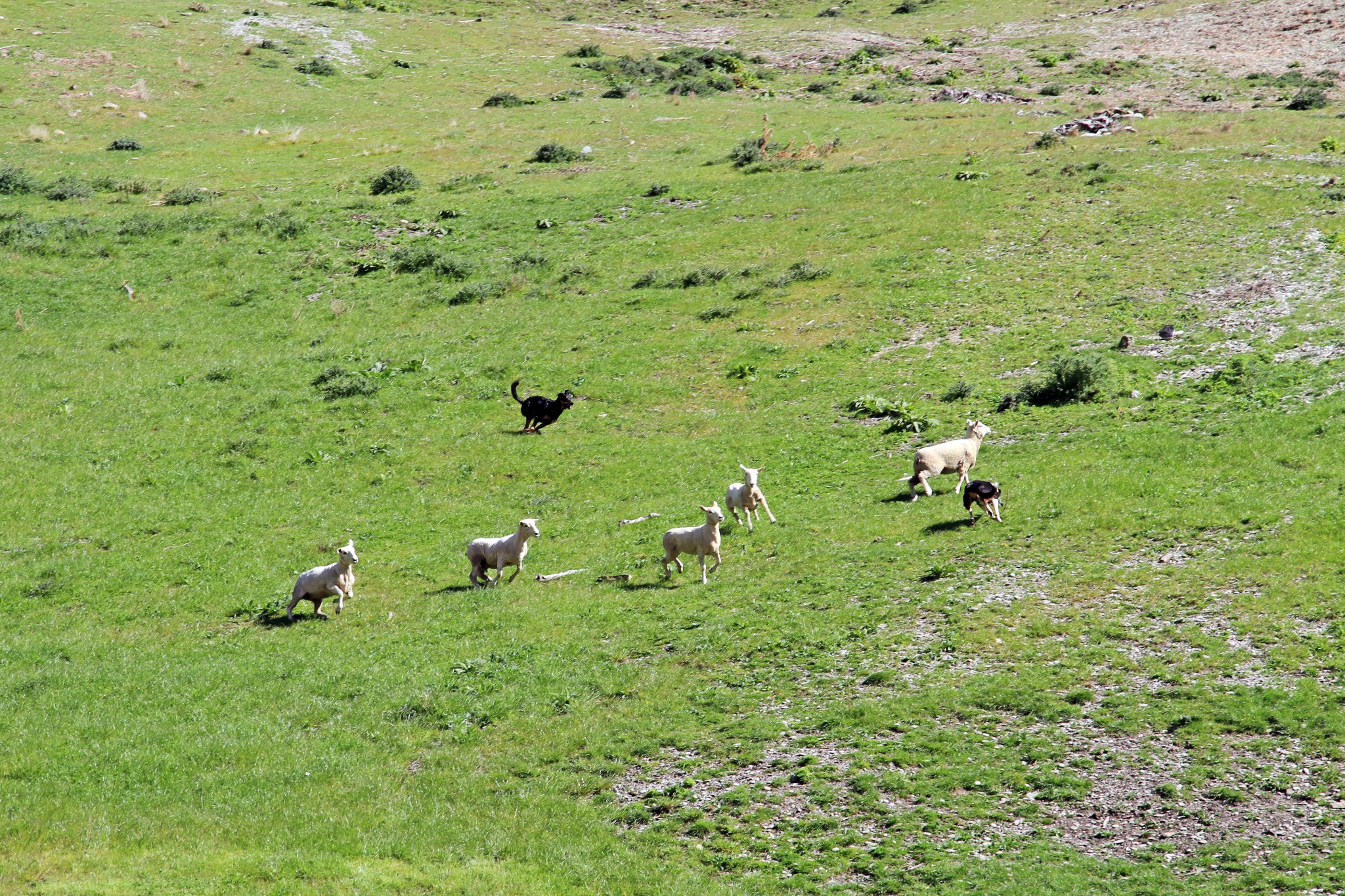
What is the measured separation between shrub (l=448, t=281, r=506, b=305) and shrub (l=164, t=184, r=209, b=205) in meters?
20.3

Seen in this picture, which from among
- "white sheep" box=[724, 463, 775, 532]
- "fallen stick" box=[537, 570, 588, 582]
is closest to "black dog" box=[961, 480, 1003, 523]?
"white sheep" box=[724, 463, 775, 532]

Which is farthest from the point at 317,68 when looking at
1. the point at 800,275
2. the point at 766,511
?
the point at 766,511

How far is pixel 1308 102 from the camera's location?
65938 mm

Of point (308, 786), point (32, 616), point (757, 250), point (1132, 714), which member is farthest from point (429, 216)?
point (1132, 714)

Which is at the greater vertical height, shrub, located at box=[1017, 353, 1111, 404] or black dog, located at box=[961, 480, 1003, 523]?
shrub, located at box=[1017, 353, 1111, 404]

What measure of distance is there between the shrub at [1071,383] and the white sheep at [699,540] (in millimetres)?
13968

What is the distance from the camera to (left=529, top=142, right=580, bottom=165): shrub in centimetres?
6525

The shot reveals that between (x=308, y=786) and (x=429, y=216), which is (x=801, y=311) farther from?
(x=308, y=786)

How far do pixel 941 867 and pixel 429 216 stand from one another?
159 ft

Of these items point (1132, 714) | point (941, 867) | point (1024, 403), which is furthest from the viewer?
point (1024, 403)

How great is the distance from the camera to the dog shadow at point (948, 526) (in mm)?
24297

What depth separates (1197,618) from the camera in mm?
18922

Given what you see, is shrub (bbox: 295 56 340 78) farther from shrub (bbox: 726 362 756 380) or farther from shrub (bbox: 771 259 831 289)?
shrub (bbox: 726 362 756 380)

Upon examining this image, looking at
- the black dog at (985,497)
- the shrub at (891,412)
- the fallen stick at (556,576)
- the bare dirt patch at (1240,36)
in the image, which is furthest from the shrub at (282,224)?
the bare dirt patch at (1240,36)
